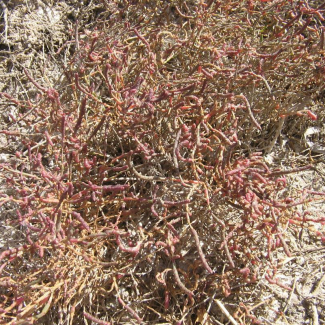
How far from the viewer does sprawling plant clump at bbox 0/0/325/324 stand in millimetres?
1666

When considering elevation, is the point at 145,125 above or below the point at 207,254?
above

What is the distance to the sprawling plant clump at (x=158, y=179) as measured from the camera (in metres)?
1.67

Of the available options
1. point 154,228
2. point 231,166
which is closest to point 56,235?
point 154,228


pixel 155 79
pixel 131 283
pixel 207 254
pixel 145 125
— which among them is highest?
pixel 155 79

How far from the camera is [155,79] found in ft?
6.61

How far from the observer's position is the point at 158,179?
1.78m

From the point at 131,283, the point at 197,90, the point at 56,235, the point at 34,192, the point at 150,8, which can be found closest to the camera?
the point at 56,235

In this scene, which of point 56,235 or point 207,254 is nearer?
point 56,235

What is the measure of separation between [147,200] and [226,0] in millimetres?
1278

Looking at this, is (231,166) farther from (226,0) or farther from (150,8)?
(150,8)

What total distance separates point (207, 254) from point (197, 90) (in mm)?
819

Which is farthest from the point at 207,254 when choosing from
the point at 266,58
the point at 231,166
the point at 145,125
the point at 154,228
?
the point at 266,58

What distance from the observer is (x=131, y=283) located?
6.10 feet

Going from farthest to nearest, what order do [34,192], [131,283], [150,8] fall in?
[150,8]
[131,283]
[34,192]
